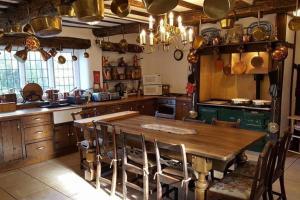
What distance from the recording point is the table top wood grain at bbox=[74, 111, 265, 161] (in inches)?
86.0

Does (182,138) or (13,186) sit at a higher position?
(182,138)

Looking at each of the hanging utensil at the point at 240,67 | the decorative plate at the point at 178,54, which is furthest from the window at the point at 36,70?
the hanging utensil at the point at 240,67

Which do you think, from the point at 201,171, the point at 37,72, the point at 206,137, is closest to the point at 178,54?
the point at 37,72

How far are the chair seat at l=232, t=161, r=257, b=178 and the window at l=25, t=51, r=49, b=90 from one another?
397 cm

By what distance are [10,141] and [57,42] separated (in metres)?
2.00

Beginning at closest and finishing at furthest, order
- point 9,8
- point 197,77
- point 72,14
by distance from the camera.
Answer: point 72,14 → point 9,8 → point 197,77

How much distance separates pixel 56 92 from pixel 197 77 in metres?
2.74

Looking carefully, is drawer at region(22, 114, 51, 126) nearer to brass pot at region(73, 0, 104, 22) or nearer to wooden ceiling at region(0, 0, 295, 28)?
wooden ceiling at region(0, 0, 295, 28)

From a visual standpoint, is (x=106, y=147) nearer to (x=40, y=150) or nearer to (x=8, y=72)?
(x=40, y=150)

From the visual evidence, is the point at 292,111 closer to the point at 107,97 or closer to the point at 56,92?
the point at 107,97

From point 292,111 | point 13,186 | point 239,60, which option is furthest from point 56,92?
point 292,111

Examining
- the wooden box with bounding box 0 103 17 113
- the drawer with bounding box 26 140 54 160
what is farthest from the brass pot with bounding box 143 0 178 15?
the wooden box with bounding box 0 103 17 113

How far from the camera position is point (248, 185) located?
86.7 inches

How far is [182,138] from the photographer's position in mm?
2598
